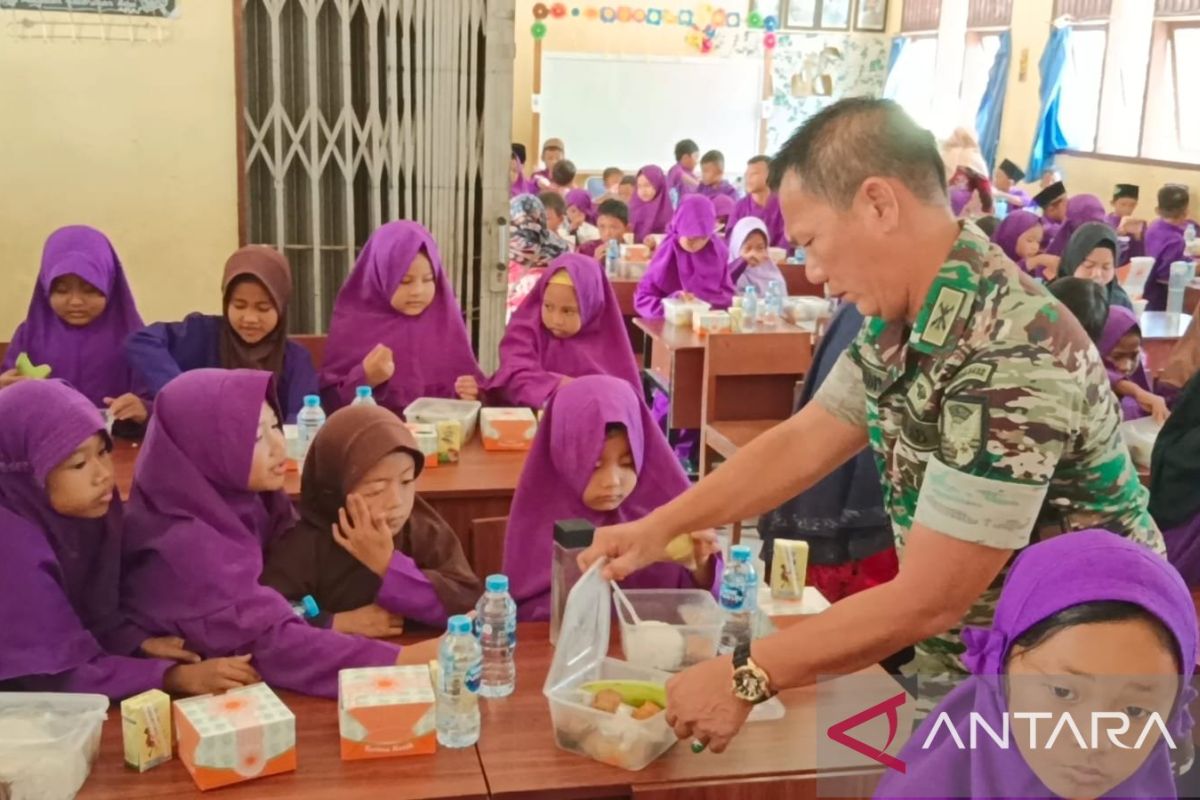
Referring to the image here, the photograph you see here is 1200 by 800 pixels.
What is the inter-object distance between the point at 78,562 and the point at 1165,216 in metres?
6.66

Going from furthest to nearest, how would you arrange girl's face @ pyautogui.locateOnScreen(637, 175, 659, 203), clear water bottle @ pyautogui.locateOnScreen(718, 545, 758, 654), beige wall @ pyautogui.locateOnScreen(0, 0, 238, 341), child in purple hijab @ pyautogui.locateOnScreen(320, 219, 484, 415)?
1. girl's face @ pyautogui.locateOnScreen(637, 175, 659, 203)
2. beige wall @ pyautogui.locateOnScreen(0, 0, 238, 341)
3. child in purple hijab @ pyautogui.locateOnScreen(320, 219, 484, 415)
4. clear water bottle @ pyautogui.locateOnScreen(718, 545, 758, 654)

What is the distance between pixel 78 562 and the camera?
1.93m

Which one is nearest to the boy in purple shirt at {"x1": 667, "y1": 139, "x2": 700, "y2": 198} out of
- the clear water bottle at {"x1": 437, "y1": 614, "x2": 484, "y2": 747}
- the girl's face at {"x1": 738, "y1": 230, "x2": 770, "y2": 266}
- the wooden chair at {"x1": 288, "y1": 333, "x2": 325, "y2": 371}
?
the girl's face at {"x1": 738, "y1": 230, "x2": 770, "y2": 266}

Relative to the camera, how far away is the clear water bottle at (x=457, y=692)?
5.78ft

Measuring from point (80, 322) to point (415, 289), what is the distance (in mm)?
1020

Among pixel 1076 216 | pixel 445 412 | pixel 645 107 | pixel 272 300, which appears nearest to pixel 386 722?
pixel 445 412

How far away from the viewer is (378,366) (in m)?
3.68

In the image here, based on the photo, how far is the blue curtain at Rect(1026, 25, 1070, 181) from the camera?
9.05 metres

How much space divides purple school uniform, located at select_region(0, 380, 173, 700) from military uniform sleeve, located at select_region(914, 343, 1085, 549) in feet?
4.14

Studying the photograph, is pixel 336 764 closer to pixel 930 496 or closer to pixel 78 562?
pixel 78 562

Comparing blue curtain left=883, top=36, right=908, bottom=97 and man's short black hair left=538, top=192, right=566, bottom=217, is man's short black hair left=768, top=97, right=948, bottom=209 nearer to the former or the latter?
man's short black hair left=538, top=192, right=566, bottom=217

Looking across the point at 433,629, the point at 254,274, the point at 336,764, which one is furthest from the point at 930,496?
the point at 254,274

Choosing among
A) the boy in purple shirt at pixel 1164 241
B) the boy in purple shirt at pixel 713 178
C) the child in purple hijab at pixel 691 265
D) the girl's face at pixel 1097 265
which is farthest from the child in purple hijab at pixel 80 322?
the boy in purple shirt at pixel 713 178

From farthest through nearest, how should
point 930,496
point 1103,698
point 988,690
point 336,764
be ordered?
point 336,764 → point 930,496 → point 988,690 → point 1103,698
